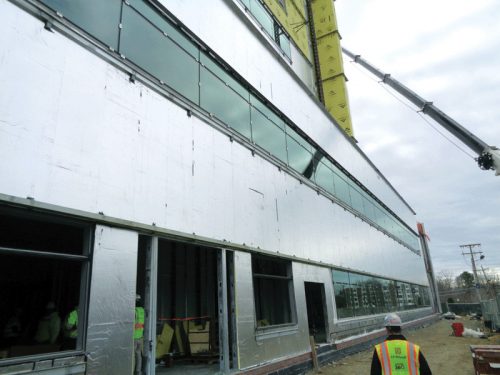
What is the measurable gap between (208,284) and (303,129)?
22.9 ft

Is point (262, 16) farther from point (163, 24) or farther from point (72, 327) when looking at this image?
point (72, 327)

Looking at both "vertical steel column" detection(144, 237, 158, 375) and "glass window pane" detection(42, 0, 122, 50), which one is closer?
"glass window pane" detection(42, 0, 122, 50)

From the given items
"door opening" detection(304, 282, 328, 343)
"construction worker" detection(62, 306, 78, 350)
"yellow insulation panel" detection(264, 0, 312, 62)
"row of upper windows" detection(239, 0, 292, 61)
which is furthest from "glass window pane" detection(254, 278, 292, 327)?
"yellow insulation panel" detection(264, 0, 312, 62)

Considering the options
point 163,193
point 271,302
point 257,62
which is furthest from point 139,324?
point 257,62

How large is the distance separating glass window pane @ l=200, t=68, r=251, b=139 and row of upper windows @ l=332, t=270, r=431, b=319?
7.26 meters

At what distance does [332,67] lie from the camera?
21734 mm

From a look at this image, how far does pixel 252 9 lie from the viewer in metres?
14.0

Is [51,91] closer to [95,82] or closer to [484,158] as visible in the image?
[95,82]

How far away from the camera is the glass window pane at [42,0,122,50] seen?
5.62 metres

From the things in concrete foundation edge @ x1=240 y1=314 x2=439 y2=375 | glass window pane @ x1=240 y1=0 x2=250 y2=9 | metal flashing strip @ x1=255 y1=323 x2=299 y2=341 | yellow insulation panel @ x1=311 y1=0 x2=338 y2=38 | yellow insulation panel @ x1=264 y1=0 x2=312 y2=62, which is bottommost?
concrete foundation edge @ x1=240 y1=314 x2=439 y2=375

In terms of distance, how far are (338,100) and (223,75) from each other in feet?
44.2

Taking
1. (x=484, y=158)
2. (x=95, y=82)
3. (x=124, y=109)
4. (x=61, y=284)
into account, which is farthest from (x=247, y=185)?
(x=484, y=158)

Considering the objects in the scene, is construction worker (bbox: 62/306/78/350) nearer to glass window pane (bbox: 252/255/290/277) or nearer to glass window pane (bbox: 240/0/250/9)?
glass window pane (bbox: 252/255/290/277)

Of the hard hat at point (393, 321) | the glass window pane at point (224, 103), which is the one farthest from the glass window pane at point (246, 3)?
the hard hat at point (393, 321)
